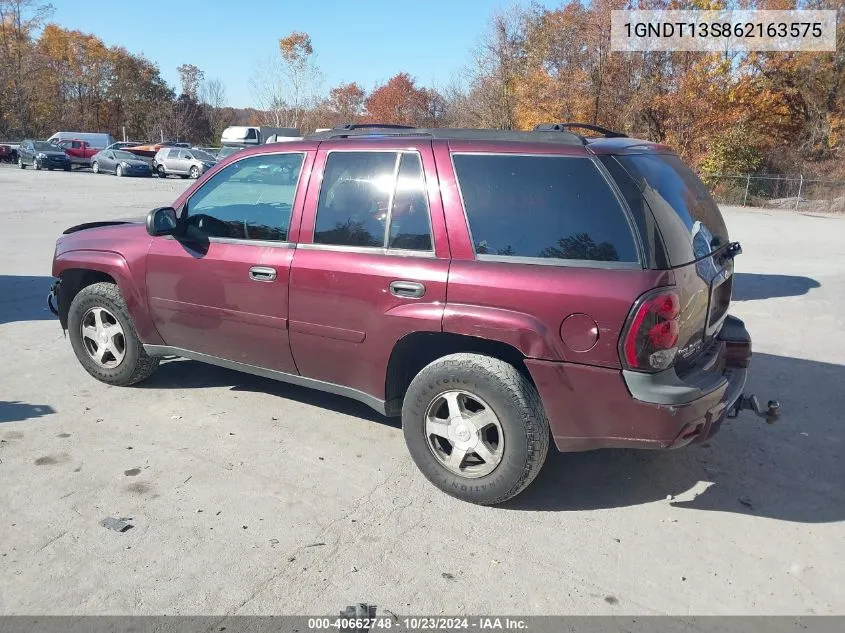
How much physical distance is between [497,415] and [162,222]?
259cm

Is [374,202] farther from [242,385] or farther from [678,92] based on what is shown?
[678,92]

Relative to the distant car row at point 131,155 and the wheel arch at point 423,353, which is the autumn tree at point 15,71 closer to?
the distant car row at point 131,155

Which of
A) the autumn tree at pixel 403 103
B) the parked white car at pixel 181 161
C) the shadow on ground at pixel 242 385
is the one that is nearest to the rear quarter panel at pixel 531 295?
the shadow on ground at pixel 242 385

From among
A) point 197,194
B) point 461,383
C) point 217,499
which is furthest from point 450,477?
point 197,194

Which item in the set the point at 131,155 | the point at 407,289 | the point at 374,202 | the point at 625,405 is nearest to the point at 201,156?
the point at 131,155

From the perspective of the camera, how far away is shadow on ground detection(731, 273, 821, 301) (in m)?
8.89

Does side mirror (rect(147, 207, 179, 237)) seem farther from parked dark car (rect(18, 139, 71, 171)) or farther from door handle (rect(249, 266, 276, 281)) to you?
parked dark car (rect(18, 139, 71, 171))

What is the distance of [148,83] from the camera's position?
62250 millimetres

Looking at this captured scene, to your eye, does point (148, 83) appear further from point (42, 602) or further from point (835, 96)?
point (42, 602)

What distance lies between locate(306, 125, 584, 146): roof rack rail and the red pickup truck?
126ft

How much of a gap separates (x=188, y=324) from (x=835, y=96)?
35.7 meters

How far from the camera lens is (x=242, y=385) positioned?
5.27 meters

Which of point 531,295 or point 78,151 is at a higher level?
point 78,151

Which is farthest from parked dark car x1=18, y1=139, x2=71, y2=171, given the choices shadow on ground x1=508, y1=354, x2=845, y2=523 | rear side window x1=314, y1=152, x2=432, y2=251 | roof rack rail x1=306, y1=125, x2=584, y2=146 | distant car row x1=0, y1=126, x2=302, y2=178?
shadow on ground x1=508, y1=354, x2=845, y2=523
